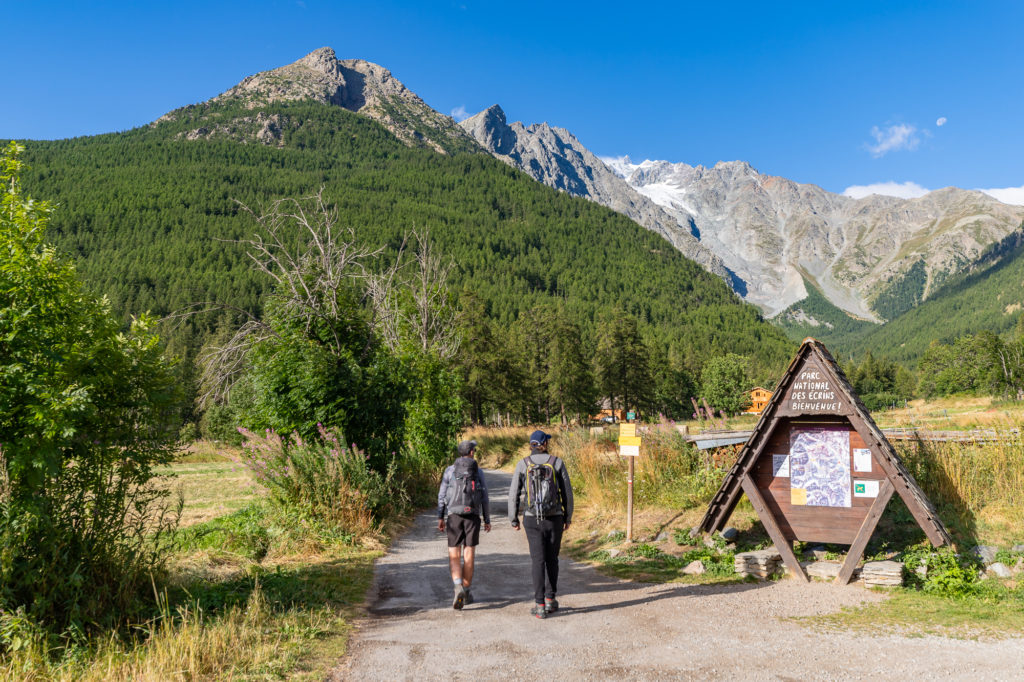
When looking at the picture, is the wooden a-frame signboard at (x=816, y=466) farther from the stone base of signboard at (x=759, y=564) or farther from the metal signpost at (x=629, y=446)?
the metal signpost at (x=629, y=446)

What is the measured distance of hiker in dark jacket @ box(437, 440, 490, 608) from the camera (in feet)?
22.8

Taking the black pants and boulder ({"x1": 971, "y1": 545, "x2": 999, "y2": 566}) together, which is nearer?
the black pants

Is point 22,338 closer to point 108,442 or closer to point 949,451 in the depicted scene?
point 108,442

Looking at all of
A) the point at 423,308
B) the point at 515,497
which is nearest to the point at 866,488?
the point at 515,497

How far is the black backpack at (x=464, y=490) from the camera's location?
6.99 metres

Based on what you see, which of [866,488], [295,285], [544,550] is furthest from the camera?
[295,285]

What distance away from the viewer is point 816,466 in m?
8.23

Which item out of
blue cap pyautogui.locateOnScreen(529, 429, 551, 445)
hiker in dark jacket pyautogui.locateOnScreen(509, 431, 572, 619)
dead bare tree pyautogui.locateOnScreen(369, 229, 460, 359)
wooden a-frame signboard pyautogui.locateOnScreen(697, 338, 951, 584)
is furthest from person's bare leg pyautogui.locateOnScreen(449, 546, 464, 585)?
dead bare tree pyautogui.locateOnScreen(369, 229, 460, 359)

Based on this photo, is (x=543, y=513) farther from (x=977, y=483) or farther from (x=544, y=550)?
(x=977, y=483)

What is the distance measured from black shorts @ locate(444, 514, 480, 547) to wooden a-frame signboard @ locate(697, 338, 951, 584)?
154 inches

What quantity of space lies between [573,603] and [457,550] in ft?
4.98

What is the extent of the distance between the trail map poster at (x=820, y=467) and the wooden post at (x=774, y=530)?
1.75 feet

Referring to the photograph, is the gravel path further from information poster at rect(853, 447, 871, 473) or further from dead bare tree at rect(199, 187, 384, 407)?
dead bare tree at rect(199, 187, 384, 407)

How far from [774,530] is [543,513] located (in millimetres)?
3600
